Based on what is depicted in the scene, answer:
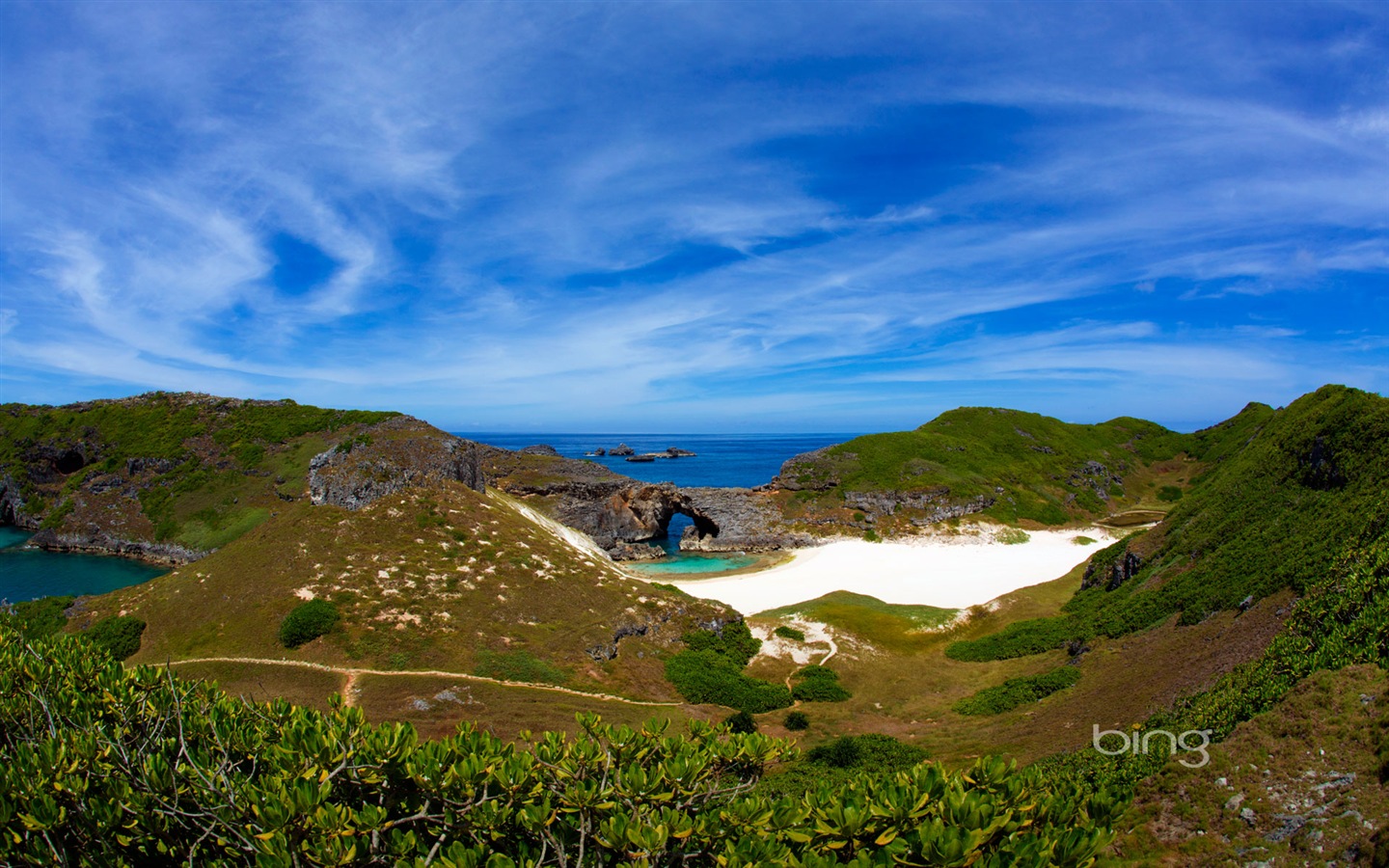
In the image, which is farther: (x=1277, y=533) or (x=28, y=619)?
(x=28, y=619)

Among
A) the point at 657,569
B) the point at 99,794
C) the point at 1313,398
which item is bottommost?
the point at 657,569

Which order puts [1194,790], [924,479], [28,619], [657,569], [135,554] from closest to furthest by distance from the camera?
[1194,790] → [28,619] → [657,569] → [135,554] → [924,479]

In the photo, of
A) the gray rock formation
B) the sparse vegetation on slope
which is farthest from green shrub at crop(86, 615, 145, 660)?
the gray rock formation

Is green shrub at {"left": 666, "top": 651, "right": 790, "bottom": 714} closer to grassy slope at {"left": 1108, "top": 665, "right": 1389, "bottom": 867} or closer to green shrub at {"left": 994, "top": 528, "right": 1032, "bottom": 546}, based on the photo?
grassy slope at {"left": 1108, "top": 665, "right": 1389, "bottom": 867}

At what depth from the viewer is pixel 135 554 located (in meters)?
72.2

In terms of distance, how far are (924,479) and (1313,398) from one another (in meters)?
51.4

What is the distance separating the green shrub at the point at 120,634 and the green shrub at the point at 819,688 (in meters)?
30.9

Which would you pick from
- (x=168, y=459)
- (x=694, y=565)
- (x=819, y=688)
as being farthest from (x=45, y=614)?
(x=168, y=459)

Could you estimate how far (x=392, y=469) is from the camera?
158 ft

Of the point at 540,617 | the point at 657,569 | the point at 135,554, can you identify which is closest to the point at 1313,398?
the point at 540,617

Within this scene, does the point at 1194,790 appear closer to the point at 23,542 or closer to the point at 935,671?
the point at 935,671

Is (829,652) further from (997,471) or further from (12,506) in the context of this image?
(12,506)

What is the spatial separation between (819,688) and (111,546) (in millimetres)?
87651

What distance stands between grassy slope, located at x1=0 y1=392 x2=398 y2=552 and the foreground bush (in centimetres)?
7779
